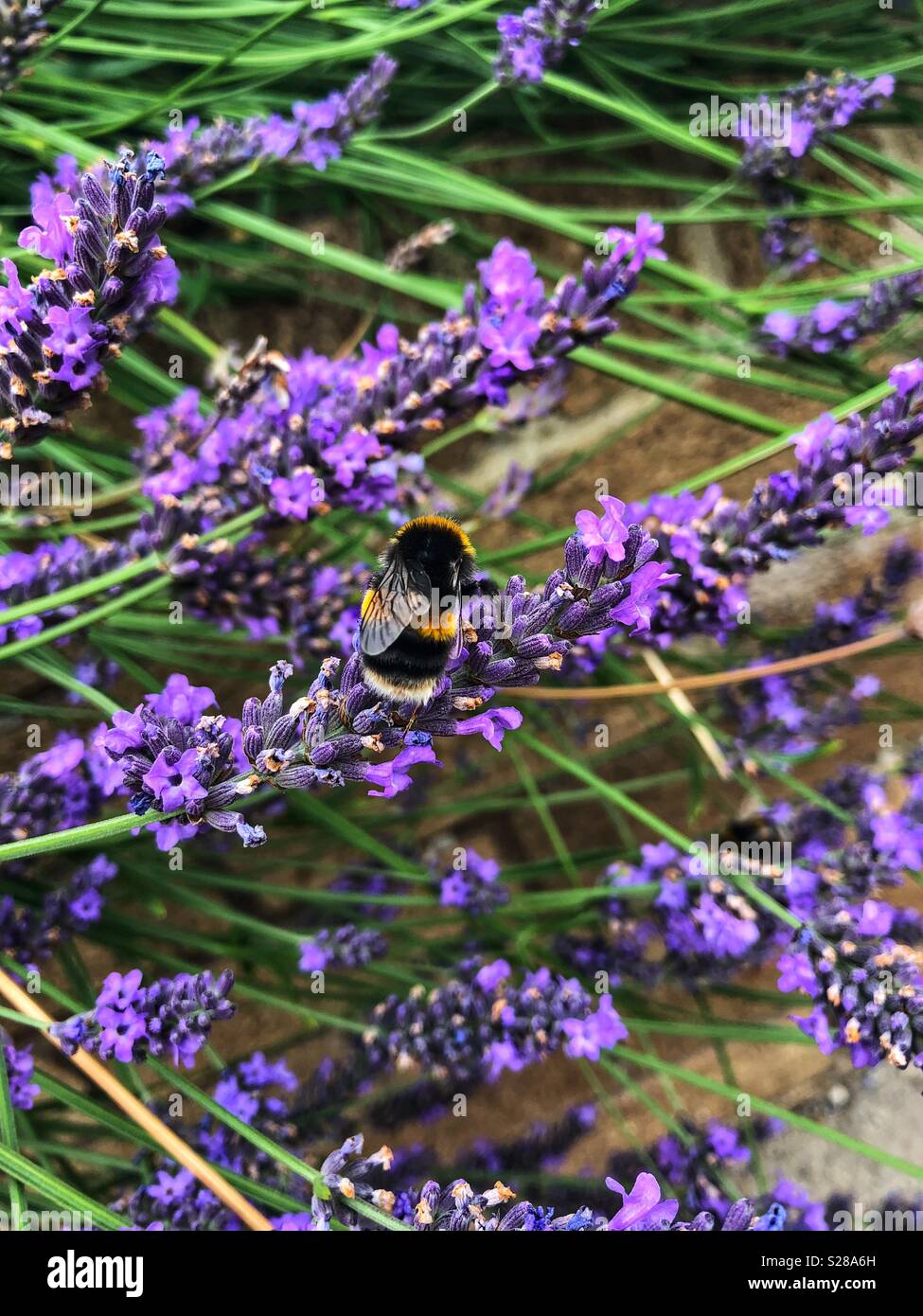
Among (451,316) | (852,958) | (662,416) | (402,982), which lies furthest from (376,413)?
(662,416)

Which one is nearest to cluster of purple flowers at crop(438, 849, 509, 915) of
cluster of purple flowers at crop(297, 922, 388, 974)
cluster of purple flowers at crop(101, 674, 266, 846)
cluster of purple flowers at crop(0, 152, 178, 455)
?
cluster of purple flowers at crop(297, 922, 388, 974)

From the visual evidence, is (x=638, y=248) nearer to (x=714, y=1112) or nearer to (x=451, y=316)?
(x=451, y=316)

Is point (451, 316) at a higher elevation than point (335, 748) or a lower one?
higher

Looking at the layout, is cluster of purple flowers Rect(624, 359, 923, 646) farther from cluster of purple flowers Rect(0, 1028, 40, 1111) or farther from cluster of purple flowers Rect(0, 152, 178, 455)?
cluster of purple flowers Rect(0, 1028, 40, 1111)

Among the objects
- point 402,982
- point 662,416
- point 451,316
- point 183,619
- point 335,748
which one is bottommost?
point 402,982

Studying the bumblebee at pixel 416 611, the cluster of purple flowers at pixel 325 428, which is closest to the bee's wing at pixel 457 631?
the bumblebee at pixel 416 611

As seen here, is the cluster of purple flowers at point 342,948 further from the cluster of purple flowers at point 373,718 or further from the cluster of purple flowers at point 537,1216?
the cluster of purple flowers at point 373,718

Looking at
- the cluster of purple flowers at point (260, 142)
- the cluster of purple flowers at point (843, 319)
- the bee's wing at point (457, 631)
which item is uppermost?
the cluster of purple flowers at point (260, 142)
